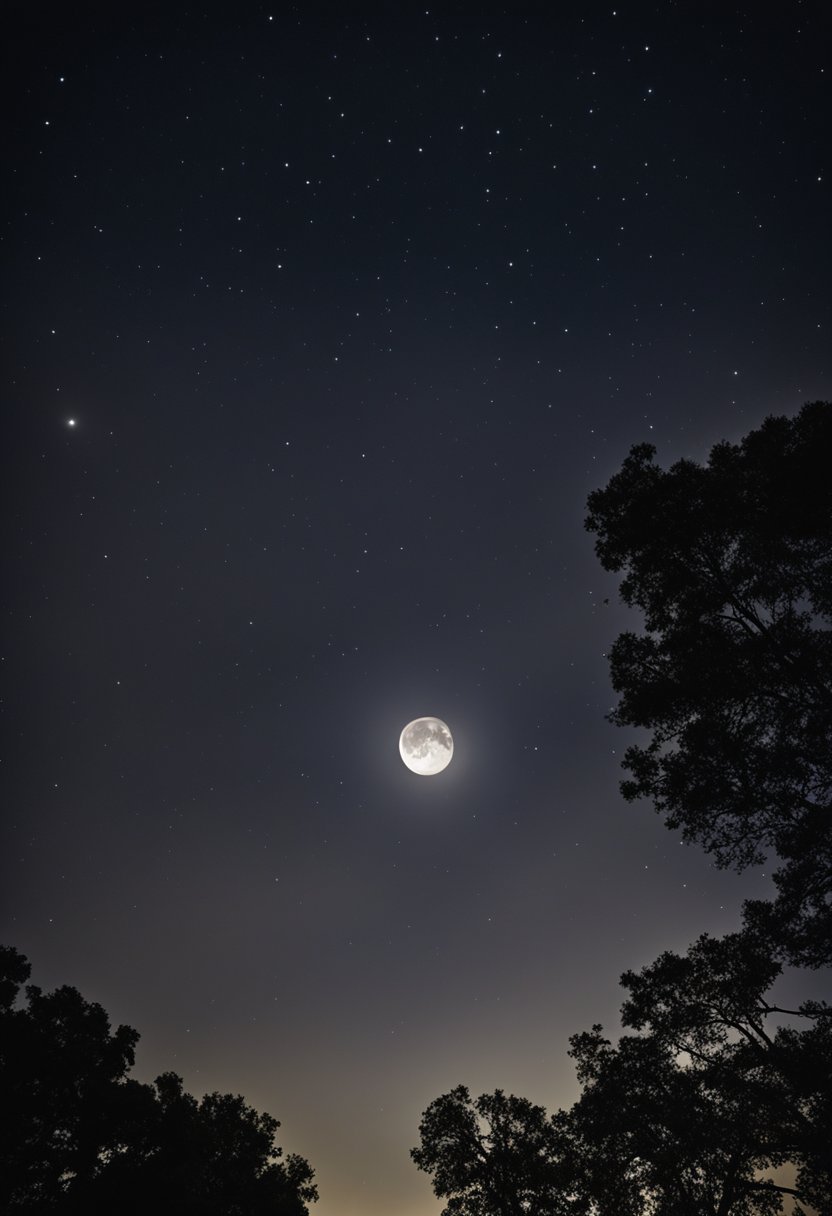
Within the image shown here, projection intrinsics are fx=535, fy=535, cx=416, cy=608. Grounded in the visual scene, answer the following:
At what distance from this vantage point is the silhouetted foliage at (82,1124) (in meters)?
16.2

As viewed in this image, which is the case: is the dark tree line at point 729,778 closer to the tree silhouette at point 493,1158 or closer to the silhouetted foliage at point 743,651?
the silhouetted foliage at point 743,651

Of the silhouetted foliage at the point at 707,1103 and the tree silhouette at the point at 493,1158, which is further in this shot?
the tree silhouette at the point at 493,1158

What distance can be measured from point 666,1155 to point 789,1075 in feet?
10.5

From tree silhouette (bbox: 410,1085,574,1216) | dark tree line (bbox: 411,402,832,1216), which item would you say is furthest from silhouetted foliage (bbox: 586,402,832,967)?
tree silhouette (bbox: 410,1085,574,1216)

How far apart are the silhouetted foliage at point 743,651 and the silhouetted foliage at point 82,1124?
20546 mm

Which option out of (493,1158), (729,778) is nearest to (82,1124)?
(493,1158)

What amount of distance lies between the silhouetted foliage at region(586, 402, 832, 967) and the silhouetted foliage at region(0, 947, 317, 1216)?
20.5 metres

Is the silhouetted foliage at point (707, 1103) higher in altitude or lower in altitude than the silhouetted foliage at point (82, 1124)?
lower

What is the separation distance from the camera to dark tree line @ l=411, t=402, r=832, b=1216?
29.4 ft

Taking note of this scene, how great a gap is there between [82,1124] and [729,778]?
23.3 meters

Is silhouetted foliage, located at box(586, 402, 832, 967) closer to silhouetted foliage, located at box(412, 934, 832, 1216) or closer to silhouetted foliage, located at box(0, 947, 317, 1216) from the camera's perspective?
silhouetted foliage, located at box(412, 934, 832, 1216)

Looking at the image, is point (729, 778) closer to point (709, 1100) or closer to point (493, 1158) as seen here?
point (709, 1100)

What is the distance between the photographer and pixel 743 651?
A: 9.76 meters

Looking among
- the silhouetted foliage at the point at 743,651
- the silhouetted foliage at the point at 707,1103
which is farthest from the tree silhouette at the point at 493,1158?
the silhouetted foliage at the point at 743,651
